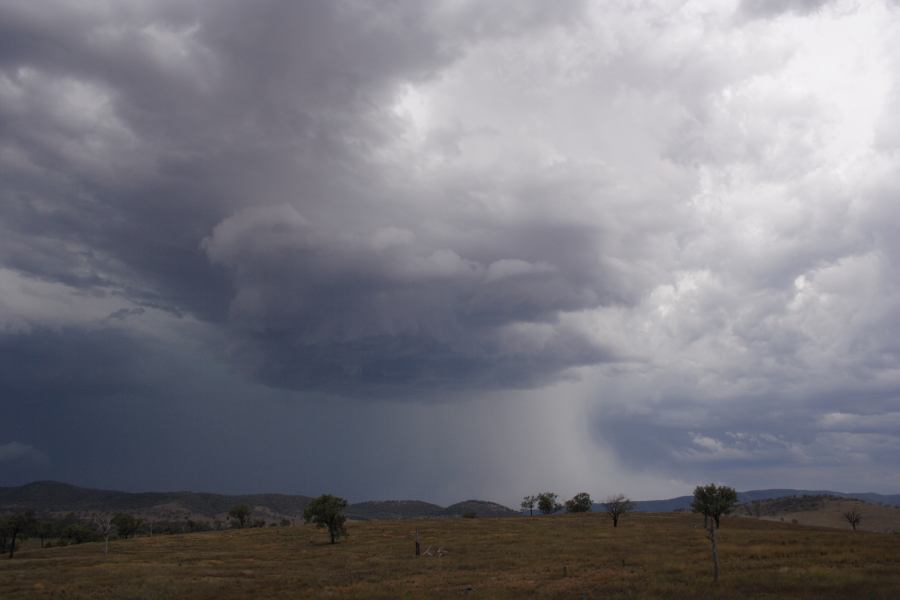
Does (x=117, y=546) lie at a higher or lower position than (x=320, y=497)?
lower

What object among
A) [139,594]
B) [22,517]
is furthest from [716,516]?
[22,517]

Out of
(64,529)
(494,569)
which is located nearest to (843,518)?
(494,569)

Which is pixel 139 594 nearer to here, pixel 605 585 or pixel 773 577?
pixel 605 585

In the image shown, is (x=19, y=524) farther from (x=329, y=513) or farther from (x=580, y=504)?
(x=580, y=504)

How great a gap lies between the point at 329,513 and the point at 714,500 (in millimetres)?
70024

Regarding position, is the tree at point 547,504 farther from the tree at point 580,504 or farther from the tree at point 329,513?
the tree at point 329,513

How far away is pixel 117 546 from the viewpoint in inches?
4220

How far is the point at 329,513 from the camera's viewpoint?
104 metres

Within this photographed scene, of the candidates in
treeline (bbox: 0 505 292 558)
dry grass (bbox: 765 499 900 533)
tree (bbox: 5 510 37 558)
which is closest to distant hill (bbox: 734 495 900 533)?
dry grass (bbox: 765 499 900 533)

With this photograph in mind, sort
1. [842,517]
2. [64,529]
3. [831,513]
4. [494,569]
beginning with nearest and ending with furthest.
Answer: [494,569], [64,529], [842,517], [831,513]

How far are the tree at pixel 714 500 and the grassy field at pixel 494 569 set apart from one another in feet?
58.9

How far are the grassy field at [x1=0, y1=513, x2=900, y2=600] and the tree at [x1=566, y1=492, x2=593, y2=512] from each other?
81734mm

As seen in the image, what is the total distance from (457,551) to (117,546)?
6377 cm

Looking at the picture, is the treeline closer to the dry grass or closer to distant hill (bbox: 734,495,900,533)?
the dry grass
